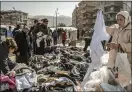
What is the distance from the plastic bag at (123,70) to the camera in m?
3.43

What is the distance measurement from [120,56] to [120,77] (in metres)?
0.25

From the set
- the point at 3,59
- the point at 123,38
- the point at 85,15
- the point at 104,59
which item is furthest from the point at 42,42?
the point at 85,15

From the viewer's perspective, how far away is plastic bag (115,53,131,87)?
11.2 feet

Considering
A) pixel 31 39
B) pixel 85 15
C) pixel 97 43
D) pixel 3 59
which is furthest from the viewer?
pixel 85 15

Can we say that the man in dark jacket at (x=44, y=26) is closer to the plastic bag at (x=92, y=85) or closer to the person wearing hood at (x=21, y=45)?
the person wearing hood at (x=21, y=45)

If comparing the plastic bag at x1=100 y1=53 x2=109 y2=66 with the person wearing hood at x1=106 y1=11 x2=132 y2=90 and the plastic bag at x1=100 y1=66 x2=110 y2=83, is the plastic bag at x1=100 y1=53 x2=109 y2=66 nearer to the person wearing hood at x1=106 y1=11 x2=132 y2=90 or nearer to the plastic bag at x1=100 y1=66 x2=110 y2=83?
the plastic bag at x1=100 y1=66 x2=110 y2=83

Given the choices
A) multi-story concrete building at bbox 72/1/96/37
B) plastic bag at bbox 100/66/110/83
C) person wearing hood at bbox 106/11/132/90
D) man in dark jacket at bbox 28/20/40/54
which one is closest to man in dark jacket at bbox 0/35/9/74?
plastic bag at bbox 100/66/110/83

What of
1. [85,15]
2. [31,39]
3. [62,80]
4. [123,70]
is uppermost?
[123,70]

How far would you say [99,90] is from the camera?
3.50 meters

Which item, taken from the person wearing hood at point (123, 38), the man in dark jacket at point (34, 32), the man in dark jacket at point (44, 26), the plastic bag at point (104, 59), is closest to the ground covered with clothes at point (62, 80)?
the plastic bag at point (104, 59)

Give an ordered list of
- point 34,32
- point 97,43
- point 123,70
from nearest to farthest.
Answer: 1. point 123,70
2. point 97,43
3. point 34,32

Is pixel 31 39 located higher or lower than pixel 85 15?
higher

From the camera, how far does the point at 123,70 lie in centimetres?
346

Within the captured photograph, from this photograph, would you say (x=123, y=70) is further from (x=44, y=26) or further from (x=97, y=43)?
(x=44, y=26)
